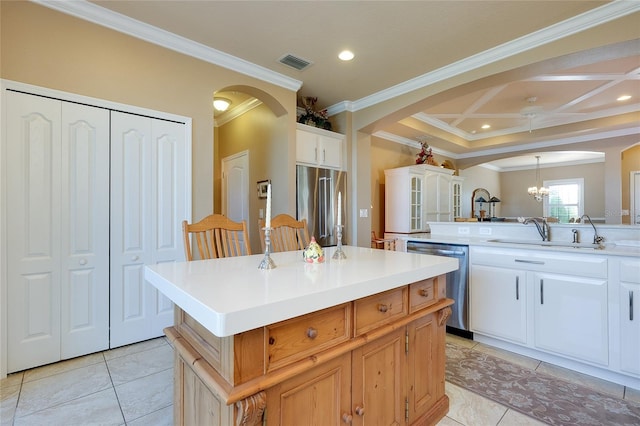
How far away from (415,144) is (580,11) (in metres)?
3.88

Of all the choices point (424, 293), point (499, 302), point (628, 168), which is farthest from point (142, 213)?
point (628, 168)

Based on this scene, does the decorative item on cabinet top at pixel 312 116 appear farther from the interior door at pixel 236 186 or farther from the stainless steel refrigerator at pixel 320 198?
the interior door at pixel 236 186

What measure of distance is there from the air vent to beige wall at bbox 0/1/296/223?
40 cm

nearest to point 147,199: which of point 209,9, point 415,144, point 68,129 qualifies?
point 68,129

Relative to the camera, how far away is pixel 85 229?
90.6 inches

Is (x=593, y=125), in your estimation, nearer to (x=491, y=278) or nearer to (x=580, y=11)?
(x=580, y=11)

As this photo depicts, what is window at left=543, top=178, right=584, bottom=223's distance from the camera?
28.5ft

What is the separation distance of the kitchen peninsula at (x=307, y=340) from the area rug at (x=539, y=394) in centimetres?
58

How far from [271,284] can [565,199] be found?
35.9ft

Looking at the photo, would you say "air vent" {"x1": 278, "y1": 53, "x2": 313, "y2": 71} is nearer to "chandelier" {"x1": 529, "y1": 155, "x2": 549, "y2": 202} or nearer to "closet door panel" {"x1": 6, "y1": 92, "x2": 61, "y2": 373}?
"closet door panel" {"x1": 6, "y1": 92, "x2": 61, "y2": 373}

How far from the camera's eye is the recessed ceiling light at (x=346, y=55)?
2904mm

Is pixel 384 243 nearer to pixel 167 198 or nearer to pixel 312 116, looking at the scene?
pixel 312 116

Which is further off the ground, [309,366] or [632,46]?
[632,46]

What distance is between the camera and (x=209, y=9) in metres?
2.30
